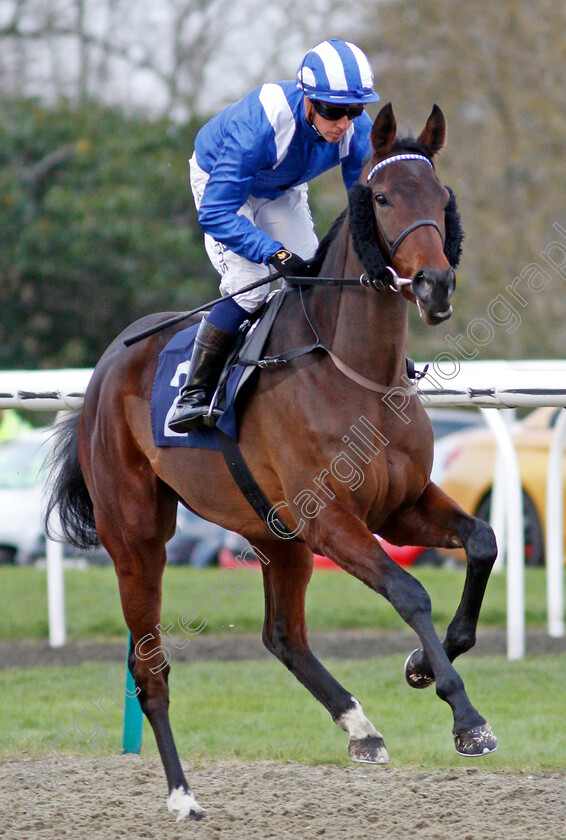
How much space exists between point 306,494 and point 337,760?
167 centimetres

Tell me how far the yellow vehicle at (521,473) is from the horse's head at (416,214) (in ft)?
22.6

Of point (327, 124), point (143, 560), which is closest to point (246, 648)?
point (143, 560)

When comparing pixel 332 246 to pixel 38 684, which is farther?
pixel 38 684

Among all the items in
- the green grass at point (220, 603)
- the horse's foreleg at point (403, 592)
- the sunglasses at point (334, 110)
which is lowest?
the green grass at point (220, 603)

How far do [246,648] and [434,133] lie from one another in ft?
15.3

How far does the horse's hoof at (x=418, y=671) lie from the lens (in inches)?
145

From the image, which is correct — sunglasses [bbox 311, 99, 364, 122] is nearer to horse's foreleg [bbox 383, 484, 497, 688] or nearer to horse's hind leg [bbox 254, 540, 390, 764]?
horse's foreleg [bbox 383, 484, 497, 688]

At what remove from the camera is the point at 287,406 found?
12.6ft

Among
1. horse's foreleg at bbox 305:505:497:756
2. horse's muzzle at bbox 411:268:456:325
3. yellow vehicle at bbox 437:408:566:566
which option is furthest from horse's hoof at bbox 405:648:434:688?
yellow vehicle at bbox 437:408:566:566

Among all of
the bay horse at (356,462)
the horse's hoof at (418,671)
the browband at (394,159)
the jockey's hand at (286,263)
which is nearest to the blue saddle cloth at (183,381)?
the bay horse at (356,462)

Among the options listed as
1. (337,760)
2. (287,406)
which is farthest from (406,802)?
(287,406)

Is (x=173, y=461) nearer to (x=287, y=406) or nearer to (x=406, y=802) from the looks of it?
(x=287, y=406)

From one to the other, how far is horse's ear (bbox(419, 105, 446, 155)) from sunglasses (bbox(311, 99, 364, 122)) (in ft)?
0.98

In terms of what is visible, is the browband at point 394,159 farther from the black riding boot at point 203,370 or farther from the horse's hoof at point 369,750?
the horse's hoof at point 369,750
